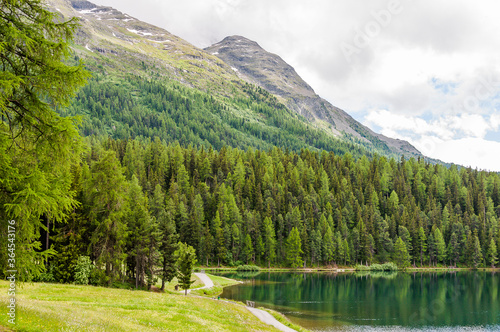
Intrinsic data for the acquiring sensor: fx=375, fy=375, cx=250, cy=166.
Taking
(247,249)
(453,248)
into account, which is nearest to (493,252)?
(453,248)

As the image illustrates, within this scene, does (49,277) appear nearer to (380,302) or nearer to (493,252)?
(380,302)

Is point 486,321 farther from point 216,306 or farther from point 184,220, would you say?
point 184,220

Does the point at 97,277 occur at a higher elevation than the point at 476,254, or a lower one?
higher

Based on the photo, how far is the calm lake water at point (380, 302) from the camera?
58188 mm

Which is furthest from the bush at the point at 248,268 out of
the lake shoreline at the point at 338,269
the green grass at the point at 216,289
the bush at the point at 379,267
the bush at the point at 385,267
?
the bush at the point at 385,267

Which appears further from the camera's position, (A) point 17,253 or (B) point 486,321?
(B) point 486,321

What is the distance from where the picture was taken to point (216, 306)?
46500mm

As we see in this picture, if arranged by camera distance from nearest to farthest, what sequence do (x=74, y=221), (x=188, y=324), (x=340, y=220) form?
(x=188, y=324) < (x=74, y=221) < (x=340, y=220)

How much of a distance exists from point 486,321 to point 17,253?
70467mm

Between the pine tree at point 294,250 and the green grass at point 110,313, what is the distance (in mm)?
98407

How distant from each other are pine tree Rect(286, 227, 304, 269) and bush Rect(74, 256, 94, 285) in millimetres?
99621

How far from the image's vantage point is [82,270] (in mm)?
51625

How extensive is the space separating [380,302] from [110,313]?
200ft

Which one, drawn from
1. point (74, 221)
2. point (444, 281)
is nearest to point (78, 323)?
point (74, 221)
